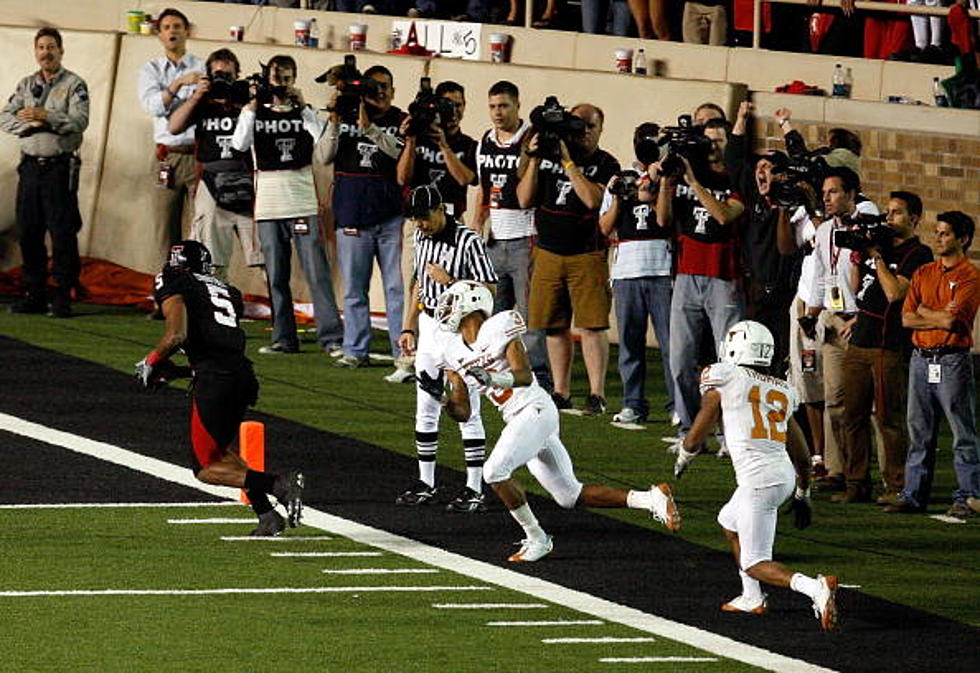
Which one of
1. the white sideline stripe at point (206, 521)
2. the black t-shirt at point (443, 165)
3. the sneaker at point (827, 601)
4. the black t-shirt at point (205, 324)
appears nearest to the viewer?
the sneaker at point (827, 601)

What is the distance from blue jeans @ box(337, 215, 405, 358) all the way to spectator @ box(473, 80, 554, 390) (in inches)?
45.2

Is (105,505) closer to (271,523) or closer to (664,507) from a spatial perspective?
(271,523)

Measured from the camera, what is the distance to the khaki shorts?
17.6 m

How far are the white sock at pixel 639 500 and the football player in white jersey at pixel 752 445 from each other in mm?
786

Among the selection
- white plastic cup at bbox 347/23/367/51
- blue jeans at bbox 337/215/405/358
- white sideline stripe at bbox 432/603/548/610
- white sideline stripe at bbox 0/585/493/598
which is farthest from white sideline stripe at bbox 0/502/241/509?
white plastic cup at bbox 347/23/367/51

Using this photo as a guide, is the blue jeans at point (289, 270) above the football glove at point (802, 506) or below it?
above

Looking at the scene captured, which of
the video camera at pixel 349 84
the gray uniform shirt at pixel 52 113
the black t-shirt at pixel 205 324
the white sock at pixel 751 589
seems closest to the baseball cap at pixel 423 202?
the black t-shirt at pixel 205 324

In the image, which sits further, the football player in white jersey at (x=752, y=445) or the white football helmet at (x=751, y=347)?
the white football helmet at (x=751, y=347)

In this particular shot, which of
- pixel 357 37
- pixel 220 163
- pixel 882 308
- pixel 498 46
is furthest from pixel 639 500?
pixel 357 37

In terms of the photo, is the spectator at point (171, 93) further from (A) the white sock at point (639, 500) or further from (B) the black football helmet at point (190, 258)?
(A) the white sock at point (639, 500)

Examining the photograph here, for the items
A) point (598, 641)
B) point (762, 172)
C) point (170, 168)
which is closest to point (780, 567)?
point (598, 641)

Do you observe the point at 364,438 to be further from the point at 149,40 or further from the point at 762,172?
the point at 149,40

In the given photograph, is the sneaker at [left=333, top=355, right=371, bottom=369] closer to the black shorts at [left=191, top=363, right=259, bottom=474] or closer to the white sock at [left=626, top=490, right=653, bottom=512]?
the black shorts at [left=191, top=363, right=259, bottom=474]

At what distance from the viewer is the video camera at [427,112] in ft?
58.7
